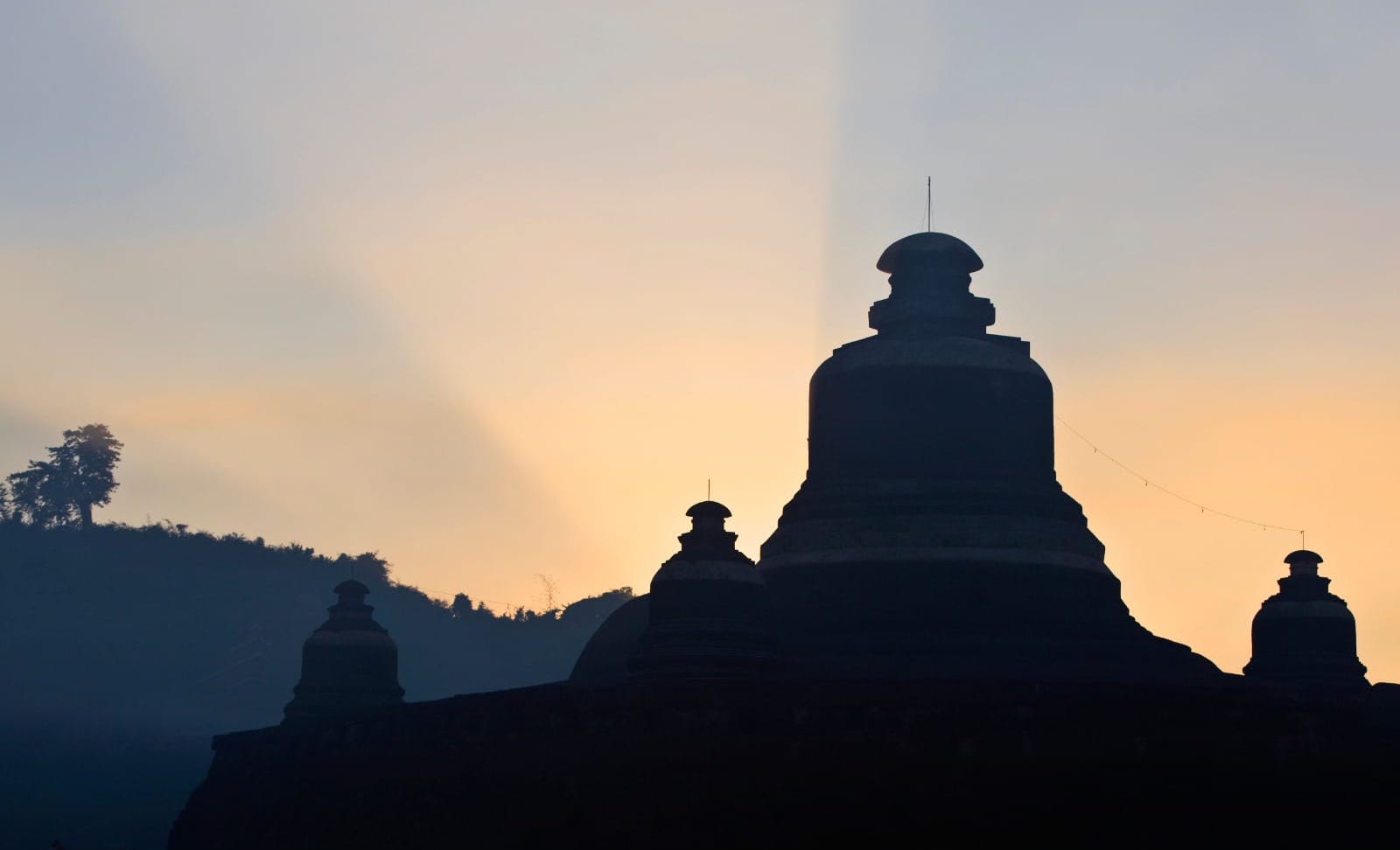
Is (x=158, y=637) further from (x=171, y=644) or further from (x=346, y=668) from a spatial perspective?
(x=346, y=668)

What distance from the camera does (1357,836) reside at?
33.4m

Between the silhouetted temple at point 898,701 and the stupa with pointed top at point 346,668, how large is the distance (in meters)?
2.11

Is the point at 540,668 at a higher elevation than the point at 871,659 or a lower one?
higher

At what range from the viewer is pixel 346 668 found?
164 ft

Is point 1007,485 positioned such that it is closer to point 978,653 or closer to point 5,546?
point 978,653

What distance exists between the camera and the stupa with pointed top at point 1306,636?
4497 cm

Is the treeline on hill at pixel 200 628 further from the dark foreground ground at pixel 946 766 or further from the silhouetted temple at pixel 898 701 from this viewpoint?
the dark foreground ground at pixel 946 766

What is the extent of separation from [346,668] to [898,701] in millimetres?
19205

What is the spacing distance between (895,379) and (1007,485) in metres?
2.82

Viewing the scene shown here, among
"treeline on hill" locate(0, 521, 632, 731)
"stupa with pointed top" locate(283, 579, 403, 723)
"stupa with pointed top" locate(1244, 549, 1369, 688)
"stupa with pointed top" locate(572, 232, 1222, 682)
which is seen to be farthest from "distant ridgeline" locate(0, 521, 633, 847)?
"stupa with pointed top" locate(1244, 549, 1369, 688)

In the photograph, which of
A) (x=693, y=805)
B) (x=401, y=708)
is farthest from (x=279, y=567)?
(x=693, y=805)

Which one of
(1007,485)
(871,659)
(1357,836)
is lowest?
(1357,836)

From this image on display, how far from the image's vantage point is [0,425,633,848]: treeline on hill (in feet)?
245

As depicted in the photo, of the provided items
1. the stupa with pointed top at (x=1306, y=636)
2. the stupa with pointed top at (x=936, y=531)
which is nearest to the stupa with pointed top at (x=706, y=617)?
the stupa with pointed top at (x=936, y=531)
